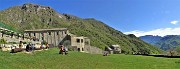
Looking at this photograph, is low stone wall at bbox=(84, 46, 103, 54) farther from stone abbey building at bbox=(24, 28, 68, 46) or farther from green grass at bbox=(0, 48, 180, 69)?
green grass at bbox=(0, 48, 180, 69)

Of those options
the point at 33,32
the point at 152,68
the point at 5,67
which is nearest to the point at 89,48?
the point at 33,32

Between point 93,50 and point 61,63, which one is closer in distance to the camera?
point 61,63

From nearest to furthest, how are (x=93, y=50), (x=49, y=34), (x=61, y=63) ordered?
(x=61, y=63) < (x=93, y=50) < (x=49, y=34)

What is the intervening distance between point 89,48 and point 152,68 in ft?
322

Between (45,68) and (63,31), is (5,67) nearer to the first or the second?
(45,68)

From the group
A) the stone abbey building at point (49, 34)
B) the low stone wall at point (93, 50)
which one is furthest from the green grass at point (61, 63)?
the stone abbey building at point (49, 34)

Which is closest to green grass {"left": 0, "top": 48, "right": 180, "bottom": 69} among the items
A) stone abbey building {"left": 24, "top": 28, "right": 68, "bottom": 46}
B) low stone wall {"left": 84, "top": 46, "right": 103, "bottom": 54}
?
Result: low stone wall {"left": 84, "top": 46, "right": 103, "bottom": 54}

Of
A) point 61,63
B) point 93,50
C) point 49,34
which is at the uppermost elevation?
point 49,34

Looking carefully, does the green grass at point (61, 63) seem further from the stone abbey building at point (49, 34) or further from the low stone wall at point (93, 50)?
the stone abbey building at point (49, 34)

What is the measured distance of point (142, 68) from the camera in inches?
1307

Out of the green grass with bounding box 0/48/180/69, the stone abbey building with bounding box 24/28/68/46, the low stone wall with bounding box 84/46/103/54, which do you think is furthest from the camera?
the stone abbey building with bounding box 24/28/68/46

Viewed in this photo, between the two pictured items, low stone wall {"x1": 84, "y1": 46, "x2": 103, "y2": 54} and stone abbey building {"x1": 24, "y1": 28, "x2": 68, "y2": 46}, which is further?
stone abbey building {"x1": 24, "y1": 28, "x2": 68, "y2": 46}

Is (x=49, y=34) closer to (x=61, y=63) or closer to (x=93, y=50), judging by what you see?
(x=93, y=50)

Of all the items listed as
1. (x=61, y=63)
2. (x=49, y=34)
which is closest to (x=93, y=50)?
(x=49, y=34)
